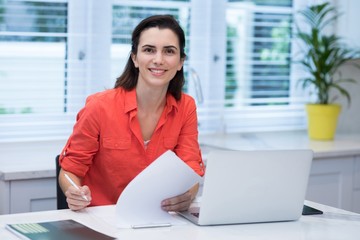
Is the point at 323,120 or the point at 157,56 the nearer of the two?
the point at 157,56

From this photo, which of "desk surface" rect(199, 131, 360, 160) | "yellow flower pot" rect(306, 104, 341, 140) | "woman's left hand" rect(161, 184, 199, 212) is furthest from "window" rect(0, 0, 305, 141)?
"woman's left hand" rect(161, 184, 199, 212)

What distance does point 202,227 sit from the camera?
7.18 feet

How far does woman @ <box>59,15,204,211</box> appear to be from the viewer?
8.49 feet

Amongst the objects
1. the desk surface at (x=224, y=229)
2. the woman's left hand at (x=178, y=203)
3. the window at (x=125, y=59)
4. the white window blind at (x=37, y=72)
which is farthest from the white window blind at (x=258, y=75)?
the desk surface at (x=224, y=229)

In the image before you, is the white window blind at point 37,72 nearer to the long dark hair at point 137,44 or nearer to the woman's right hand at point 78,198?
the long dark hair at point 137,44

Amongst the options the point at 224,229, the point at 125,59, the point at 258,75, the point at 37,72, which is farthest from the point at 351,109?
the point at 224,229

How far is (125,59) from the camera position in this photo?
3840mm

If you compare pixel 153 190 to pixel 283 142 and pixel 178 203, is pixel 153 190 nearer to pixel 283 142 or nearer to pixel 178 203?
pixel 178 203

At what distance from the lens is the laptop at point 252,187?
212 cm

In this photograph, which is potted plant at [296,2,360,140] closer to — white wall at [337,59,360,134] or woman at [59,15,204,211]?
white wall at [337,59,360,134]

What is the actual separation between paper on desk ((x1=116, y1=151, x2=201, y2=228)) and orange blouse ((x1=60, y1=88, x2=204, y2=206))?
394mm

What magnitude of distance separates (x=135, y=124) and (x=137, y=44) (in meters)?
0.29

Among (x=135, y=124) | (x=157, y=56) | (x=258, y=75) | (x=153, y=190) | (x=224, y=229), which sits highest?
(x=157, y=56)

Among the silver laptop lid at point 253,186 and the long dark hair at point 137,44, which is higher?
the long dark hair at point 137,44
